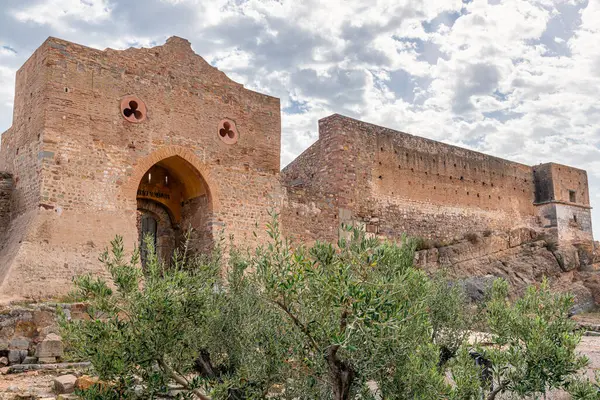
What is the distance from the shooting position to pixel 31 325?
8875 mm

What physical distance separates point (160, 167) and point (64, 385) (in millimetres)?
8015

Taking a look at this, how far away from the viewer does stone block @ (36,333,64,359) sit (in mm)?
8633

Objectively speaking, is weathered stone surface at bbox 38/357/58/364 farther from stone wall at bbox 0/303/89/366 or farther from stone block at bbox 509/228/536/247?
stone block at bbox 509/228/536/247

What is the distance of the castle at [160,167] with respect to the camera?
10.7m

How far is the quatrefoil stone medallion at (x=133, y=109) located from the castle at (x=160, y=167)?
24 millimetres

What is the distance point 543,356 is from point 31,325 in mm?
7841

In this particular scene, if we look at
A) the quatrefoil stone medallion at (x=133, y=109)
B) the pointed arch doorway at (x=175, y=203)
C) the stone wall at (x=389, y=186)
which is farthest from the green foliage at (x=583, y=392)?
the stone wall at (x=389, y=186)

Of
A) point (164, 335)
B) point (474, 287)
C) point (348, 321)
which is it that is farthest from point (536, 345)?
point (474, 287)

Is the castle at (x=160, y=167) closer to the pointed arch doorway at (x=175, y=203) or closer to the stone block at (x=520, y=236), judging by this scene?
the pointed arch doorway at (x=175, y=203)

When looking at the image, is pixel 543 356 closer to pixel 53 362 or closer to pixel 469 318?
pixel 469 318

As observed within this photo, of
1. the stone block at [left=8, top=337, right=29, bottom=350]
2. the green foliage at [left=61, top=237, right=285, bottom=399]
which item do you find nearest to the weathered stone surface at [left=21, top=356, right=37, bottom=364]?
the stone block at [left=8, top=337, right=29, bottom=350]

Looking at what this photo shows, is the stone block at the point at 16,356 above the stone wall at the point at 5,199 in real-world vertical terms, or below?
below

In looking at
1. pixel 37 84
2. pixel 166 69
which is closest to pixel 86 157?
pixel 37 84

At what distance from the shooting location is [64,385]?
6625 mm
